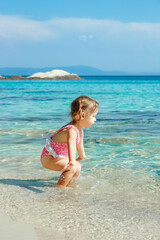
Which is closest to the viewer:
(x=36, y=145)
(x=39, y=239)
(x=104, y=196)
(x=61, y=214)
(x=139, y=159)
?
(x=39, y=239)

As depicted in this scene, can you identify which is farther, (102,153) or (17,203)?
(102,153)

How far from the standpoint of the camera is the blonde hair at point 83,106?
3.96 meters

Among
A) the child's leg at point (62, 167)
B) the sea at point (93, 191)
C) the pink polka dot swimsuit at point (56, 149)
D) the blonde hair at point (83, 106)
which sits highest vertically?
the blonde hair at point (83, 106)

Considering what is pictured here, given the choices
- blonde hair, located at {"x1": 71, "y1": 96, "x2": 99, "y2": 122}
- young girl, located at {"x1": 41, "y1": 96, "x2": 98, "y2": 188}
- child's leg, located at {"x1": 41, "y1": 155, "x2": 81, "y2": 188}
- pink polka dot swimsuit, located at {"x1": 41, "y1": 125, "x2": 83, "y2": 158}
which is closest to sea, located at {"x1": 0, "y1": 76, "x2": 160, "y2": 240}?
child's leg, located at {"x1": 41, "y1": 155, "x2": 81, "y2": 188}

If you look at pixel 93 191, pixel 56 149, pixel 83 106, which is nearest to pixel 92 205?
pixel 93 191

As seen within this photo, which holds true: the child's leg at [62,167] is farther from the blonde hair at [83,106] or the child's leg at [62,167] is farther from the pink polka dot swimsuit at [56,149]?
the blonde hair at [83,106]

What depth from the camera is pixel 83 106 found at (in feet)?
13.1

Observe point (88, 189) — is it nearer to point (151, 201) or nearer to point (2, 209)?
point (151, 201)

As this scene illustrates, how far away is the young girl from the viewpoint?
3.96 m

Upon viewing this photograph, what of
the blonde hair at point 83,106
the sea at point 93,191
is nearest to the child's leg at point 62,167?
the sea at point 93,191

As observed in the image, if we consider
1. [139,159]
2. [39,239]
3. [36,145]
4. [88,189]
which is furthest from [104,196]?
[36,145]

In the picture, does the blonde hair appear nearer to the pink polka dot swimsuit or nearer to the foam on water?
the pink polka dot swimsuit

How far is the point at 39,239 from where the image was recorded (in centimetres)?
263

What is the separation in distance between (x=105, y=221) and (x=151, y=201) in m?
0.84
